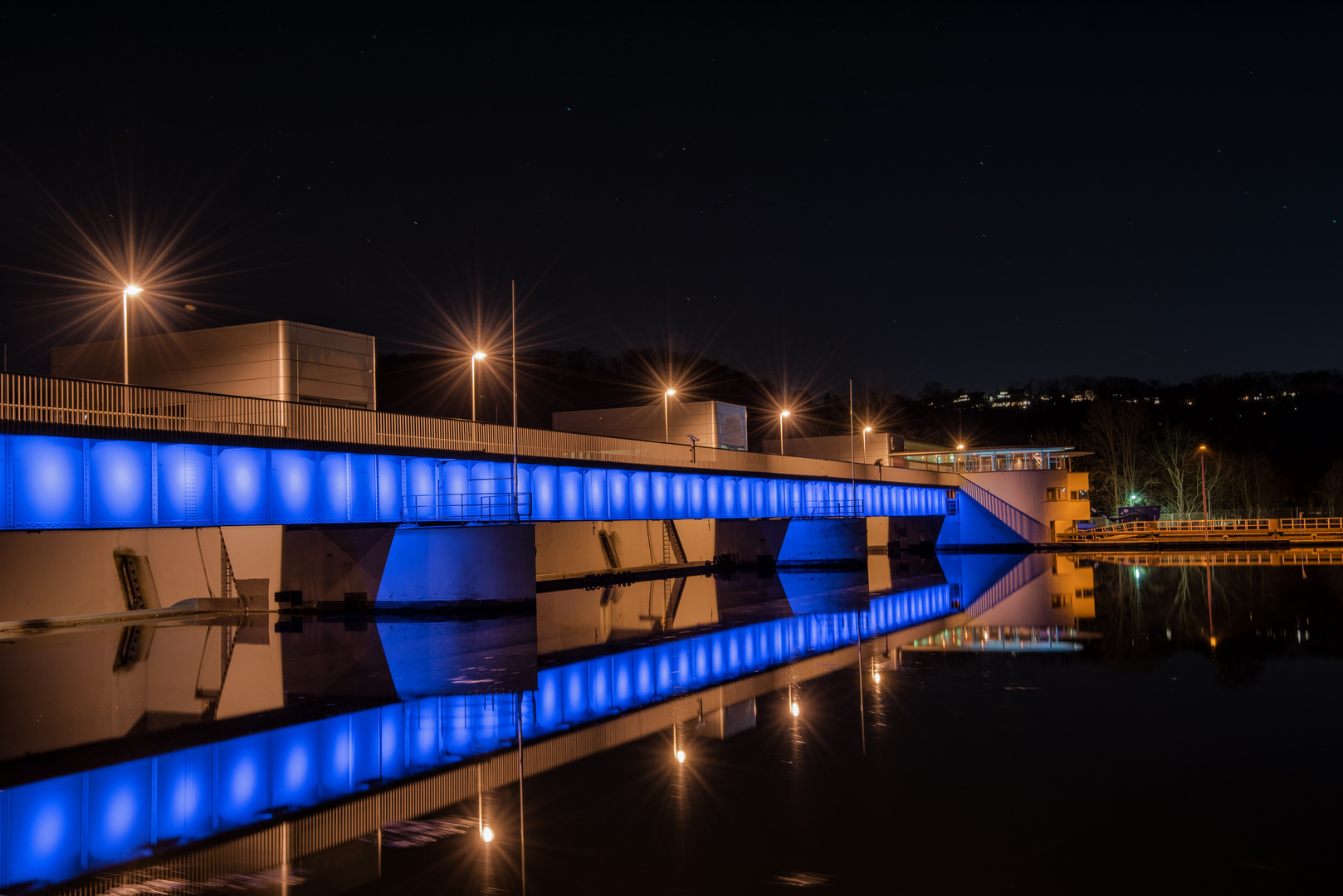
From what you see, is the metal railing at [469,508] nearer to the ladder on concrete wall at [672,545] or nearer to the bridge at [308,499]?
the bridge at [308,499]

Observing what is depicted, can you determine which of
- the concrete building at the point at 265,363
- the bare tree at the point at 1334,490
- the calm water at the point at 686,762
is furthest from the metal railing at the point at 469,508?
the bare tree at the point at 1334,490

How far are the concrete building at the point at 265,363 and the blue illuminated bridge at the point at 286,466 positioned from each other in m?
4.27

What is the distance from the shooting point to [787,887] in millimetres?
7805

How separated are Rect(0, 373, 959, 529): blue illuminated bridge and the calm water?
3.70 metres

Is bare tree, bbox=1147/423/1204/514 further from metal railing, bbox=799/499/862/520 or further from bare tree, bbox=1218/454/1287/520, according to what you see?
metal railing, bbox=799/499/862/520

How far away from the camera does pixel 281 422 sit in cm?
2788

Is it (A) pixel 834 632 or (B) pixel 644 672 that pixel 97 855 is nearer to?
(B) pixel 644 672

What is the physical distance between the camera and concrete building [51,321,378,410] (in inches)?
1342

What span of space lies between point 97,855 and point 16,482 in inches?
622

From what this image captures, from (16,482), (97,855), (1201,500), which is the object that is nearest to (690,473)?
(16,482)

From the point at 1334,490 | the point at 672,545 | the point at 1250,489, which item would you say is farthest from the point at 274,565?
the point at 1334,490

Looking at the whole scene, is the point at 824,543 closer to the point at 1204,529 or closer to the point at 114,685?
the point at 1204,529

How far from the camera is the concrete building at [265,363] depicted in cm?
3409

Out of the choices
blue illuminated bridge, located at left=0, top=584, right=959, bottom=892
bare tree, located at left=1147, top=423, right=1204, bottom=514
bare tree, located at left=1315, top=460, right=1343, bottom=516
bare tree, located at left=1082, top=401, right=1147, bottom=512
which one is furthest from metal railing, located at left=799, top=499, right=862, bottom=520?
bare tree, located at left=1315, top=460, right=1343, bottom=516
